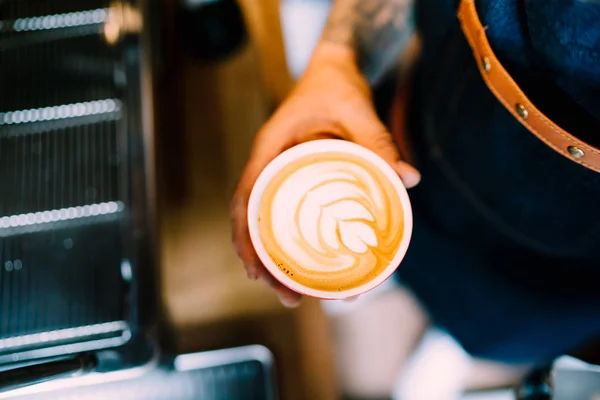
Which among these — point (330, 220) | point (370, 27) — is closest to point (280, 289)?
point (330, 220)

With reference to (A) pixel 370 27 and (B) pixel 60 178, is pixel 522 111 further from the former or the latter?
(B) pixel 60 178

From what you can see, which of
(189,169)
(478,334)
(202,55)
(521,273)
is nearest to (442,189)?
(521,273)

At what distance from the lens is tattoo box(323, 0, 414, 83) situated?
2.78 feet

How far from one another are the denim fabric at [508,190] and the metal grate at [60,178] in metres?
0.48

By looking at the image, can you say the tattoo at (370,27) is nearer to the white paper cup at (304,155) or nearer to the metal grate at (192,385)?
the white paper cup at (304,155)

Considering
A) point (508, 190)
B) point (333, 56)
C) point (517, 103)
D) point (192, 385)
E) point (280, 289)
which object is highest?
point (333, 56)

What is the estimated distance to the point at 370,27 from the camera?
890mm

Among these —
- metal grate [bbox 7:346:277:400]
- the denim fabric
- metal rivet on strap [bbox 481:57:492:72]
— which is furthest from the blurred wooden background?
metal rivet on strap [bbox 481:57:492:72]

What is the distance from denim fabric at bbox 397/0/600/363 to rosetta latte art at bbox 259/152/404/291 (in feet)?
0.69

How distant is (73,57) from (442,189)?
2.04ft

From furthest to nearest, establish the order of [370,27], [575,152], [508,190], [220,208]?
[220,208] → [370,27] → [508,190] → [575,152]

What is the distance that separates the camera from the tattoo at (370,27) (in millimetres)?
849

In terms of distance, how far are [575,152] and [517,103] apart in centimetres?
8

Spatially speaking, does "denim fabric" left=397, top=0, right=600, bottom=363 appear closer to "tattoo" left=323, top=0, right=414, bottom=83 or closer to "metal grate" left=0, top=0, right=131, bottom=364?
"tattoo" left=323, top=0, right=414, bottom=83
